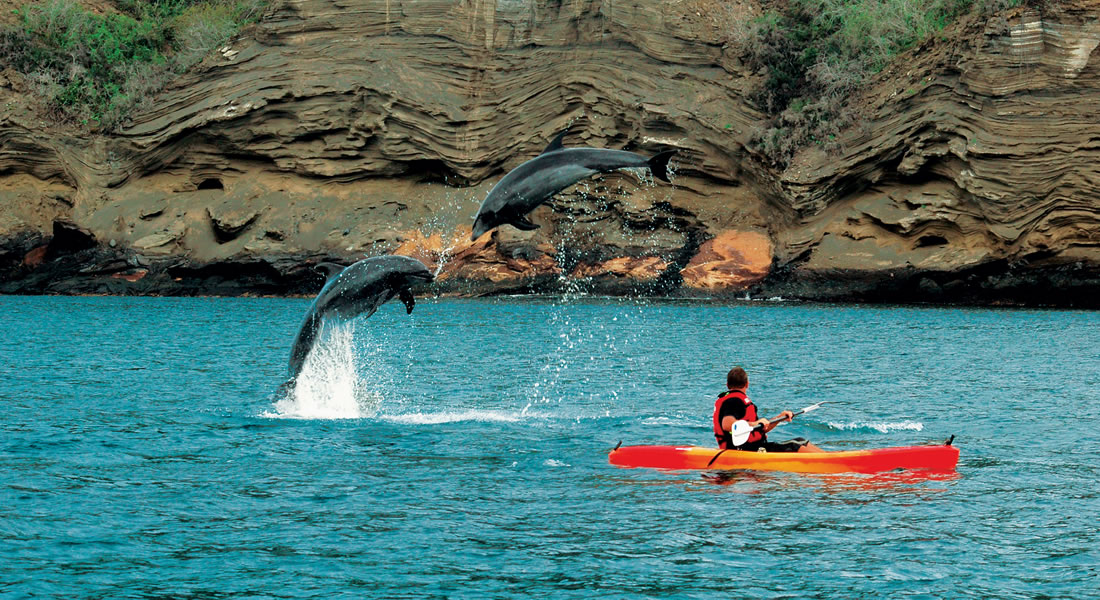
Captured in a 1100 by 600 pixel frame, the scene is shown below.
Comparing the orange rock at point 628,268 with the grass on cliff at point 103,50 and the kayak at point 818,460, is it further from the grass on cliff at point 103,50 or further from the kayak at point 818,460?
the kayak at point 818,460

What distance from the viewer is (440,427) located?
1805cm

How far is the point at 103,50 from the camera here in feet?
179

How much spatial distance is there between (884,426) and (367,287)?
318 inches

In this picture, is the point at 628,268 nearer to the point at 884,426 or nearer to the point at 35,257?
the point at 35,257

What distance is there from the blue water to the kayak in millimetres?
203

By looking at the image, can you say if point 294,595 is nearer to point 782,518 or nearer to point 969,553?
point 782,518

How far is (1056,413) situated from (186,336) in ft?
71.7

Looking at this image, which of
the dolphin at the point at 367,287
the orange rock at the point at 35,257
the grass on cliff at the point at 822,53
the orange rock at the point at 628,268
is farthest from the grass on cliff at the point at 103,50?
the dolphin at the point at 367,287

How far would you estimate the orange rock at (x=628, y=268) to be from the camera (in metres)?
44.2

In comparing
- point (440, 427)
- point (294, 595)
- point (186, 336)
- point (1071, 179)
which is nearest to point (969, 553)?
point (294, 595)

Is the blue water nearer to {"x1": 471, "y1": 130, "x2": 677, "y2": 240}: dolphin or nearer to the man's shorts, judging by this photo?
the man's shorts

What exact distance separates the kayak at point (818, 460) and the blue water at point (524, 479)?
0.20 meters

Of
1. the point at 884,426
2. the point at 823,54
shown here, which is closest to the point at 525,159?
the point at 823,54

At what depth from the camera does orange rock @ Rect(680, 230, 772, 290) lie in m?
43.8
